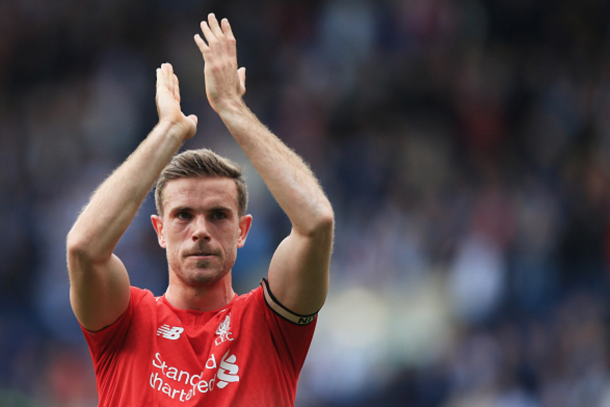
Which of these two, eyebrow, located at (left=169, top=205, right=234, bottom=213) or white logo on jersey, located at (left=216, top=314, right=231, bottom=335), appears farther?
eyebrow, located at (left=169, top=205, right=234, bottom=213)

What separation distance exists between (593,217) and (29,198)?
843 centimetres

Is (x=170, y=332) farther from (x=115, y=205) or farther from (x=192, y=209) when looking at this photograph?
(x=115, y=205)

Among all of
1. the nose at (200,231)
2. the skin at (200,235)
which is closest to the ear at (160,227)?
the skin at (200,235)

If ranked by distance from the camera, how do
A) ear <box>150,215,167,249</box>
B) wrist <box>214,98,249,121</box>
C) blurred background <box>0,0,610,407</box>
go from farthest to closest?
blurred background <box>0,0,610,407</box> < ear <box>150,215,167,249</box> < wrist <box>214,98,249,121</box>

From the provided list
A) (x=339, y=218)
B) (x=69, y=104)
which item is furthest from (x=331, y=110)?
(x=69, y=104)

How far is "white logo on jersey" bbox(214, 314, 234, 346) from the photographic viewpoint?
4.01 metres

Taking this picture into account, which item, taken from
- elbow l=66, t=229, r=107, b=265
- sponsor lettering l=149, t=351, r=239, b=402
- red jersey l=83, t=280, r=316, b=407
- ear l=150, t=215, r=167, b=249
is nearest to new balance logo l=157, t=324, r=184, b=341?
red jersey l=83, t=280, r=316, b=407

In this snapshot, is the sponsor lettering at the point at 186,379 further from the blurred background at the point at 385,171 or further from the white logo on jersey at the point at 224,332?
the blurred background at the point at 385,171

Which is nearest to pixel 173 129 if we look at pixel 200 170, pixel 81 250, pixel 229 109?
pixel 229 109

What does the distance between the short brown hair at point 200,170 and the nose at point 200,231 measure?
0.96 feet

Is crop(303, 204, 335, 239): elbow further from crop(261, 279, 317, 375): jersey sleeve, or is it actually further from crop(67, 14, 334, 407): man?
crop(261, 279, 317, 375): jersey sleeve

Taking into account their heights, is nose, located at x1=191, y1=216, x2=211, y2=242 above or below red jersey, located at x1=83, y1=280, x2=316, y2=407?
above

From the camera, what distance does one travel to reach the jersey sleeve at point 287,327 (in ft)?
13.1

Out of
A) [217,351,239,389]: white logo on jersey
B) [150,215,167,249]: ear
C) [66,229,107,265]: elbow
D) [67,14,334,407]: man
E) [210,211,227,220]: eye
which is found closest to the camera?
[66,229,107,265]: elbow
